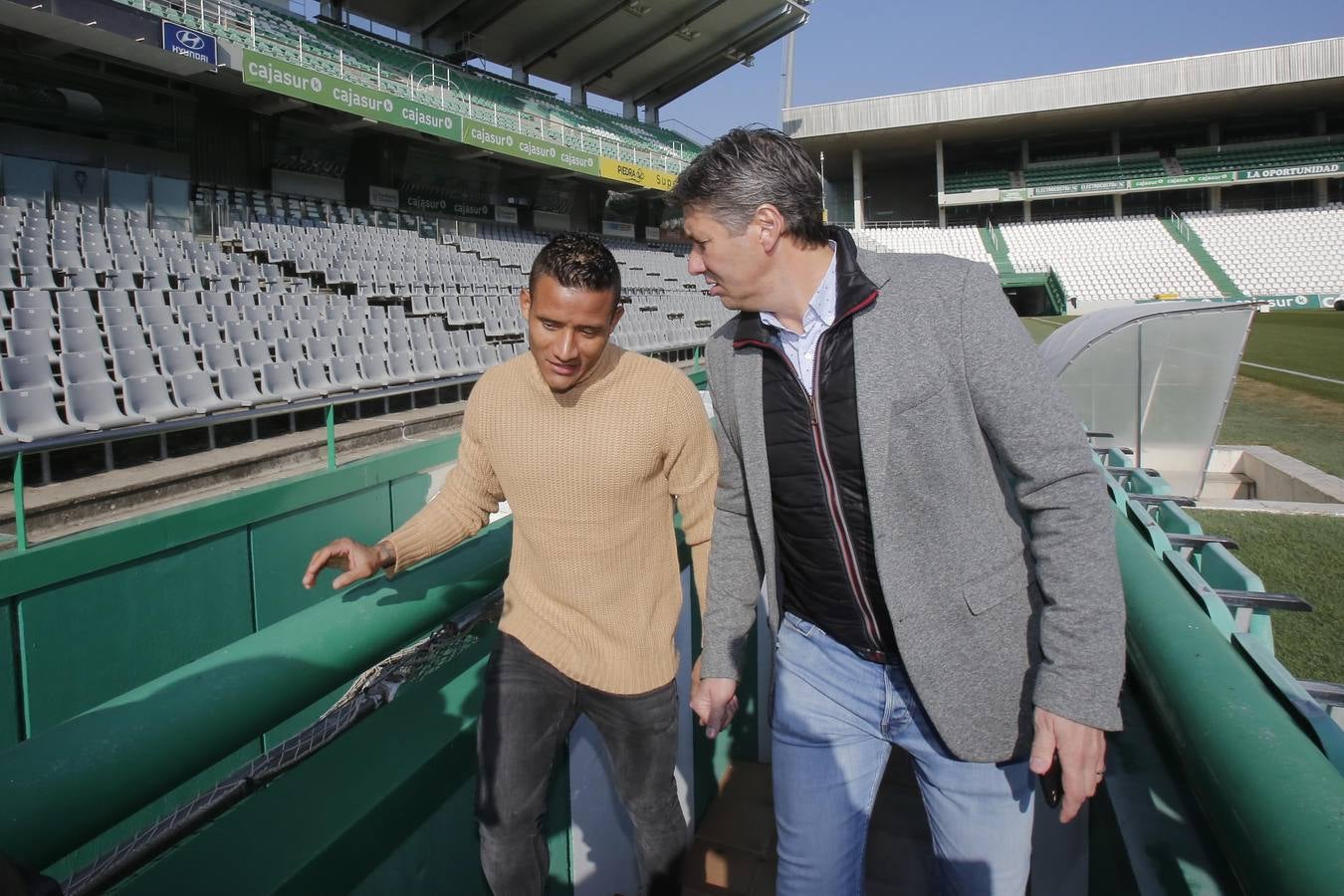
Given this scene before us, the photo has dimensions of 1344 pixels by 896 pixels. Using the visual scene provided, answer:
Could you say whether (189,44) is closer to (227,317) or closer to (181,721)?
(227,317)

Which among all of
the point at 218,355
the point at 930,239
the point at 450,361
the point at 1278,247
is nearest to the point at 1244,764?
the point at 218,355

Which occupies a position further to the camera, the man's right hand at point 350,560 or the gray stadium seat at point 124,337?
the gray stadium seat at point 124,337

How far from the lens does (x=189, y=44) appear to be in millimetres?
12891

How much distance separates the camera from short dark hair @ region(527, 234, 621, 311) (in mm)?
1739

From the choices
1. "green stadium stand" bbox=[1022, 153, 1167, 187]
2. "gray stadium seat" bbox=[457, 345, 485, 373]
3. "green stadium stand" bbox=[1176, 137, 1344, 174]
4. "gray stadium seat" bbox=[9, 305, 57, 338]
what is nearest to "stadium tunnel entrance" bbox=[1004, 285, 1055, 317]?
"green stadium stand" bbox=[1022, 153, 1167, 187]

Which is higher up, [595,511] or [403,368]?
[403,368]

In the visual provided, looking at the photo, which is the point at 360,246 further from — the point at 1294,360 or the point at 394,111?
the point at 1294,360

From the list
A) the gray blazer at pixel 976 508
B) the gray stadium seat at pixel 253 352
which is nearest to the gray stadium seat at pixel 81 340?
the gray stadium seat at pixel 253 352

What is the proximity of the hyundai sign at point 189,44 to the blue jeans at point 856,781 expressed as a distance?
15.2 m

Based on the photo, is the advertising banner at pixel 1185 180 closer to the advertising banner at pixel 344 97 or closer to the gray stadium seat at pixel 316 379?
the advertising banner at pixel 344 97

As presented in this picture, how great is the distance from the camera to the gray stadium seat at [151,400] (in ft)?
20.7

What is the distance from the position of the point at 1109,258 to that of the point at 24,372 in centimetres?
3989

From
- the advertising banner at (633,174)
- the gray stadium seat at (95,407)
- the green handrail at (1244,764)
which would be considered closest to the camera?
the green handrail at (1244,764)

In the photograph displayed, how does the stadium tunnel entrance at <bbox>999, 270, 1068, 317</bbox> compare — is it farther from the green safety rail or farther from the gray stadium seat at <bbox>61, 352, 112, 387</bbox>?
the green safety rail
